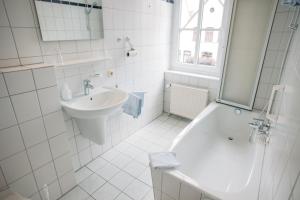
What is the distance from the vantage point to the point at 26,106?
127cm

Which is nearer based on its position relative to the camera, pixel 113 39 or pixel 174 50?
pixel 113 39

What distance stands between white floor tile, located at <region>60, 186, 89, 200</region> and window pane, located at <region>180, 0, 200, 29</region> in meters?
2.61

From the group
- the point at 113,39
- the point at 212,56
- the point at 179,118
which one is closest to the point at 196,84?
the point at 212,56

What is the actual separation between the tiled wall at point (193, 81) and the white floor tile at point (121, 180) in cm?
159

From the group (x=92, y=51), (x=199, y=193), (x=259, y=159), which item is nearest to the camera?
(x=199, y=193)

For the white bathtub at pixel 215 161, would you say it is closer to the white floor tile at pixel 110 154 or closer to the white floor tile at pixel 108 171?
the white floor tile at pixel 108 171

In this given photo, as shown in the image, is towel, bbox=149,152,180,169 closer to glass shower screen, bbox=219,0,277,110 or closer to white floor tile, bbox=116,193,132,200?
white floor tile, bbox=116,193,132,200

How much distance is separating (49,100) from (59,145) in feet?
1.38

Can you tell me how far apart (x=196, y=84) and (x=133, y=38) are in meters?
1.18

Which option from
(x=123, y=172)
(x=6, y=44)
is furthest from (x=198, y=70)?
(x=6, y=44)

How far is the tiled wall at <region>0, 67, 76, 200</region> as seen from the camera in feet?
3.92

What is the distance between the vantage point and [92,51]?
178 cm

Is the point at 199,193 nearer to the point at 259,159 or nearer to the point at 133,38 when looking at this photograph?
the point at 259,159

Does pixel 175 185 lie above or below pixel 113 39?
below
